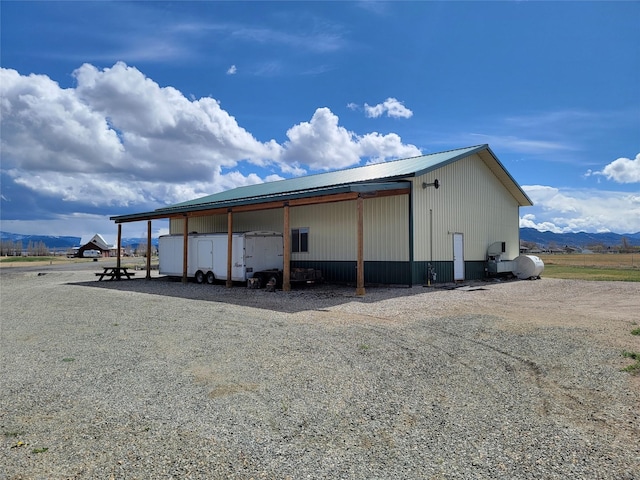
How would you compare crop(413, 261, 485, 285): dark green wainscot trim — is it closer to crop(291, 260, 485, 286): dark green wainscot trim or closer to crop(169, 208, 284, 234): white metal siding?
crop(291, 260, 485, 286): dark green wainscot trim

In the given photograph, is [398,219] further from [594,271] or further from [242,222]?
[594,271]

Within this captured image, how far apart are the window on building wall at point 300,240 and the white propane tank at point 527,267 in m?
10.2

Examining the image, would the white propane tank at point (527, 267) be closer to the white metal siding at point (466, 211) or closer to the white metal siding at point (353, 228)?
the white metal siding at point (466, 211)

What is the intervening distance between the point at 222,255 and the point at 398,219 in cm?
758

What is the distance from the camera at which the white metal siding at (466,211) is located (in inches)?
696

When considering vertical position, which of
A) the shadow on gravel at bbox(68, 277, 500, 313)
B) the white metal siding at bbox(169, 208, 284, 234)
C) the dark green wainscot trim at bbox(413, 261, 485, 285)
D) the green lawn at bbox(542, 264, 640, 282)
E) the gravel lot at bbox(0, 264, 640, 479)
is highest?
the white metal siding at bbox(169, 208, 284, 234)

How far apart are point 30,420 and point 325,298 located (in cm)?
1002

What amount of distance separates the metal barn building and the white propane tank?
1664 mm

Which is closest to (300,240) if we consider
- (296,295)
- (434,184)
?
(296,295)

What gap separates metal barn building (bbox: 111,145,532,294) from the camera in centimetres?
1683

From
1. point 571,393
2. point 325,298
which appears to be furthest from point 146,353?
point 325,298

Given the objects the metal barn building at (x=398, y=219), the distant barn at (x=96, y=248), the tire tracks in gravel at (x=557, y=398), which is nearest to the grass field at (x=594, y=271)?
the metal barn building at (x=398, y=219)

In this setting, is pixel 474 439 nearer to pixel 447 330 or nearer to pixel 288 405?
pixel 288 405

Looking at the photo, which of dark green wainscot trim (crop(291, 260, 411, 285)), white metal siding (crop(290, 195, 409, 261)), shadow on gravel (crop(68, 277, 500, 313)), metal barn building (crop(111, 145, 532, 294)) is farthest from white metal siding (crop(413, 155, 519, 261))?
shadow on gravel (crop(68, 277, 500, 313))
